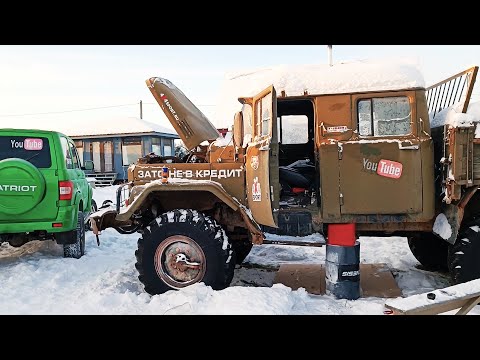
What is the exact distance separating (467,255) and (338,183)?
1557mm

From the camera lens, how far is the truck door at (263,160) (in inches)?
174

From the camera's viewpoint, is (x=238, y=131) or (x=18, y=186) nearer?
(x=238, y=131)

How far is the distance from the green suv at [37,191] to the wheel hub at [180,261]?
7.46ft

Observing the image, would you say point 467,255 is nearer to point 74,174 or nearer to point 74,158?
point 74,174

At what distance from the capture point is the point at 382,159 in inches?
185

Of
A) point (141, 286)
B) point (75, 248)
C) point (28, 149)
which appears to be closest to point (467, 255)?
point (141, 286)

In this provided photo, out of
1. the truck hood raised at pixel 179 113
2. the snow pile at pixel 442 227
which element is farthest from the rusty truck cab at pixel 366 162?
the truck hood raised at pixel 179 113

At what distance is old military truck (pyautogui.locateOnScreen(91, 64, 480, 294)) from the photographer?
Answer: 458 centimetres

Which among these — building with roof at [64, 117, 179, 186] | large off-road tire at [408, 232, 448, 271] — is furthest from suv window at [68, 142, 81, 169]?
building with roof at [64, 117, 179, 186]

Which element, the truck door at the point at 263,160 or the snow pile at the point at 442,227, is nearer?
the truck door at the point at 263,160

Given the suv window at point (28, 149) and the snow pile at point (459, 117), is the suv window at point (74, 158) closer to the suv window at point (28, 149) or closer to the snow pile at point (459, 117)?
the suv window at point (28, 149)

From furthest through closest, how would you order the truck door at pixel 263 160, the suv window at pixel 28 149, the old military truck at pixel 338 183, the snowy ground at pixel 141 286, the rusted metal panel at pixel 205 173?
the suv window at pixel 28 149
the rusted metal panel at pixel 205 173
the old military truck at pixel 338 183
the truck door at pixel 263 160
the snowy ground at pixel 141 286

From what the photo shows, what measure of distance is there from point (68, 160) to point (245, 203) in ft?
11.3
